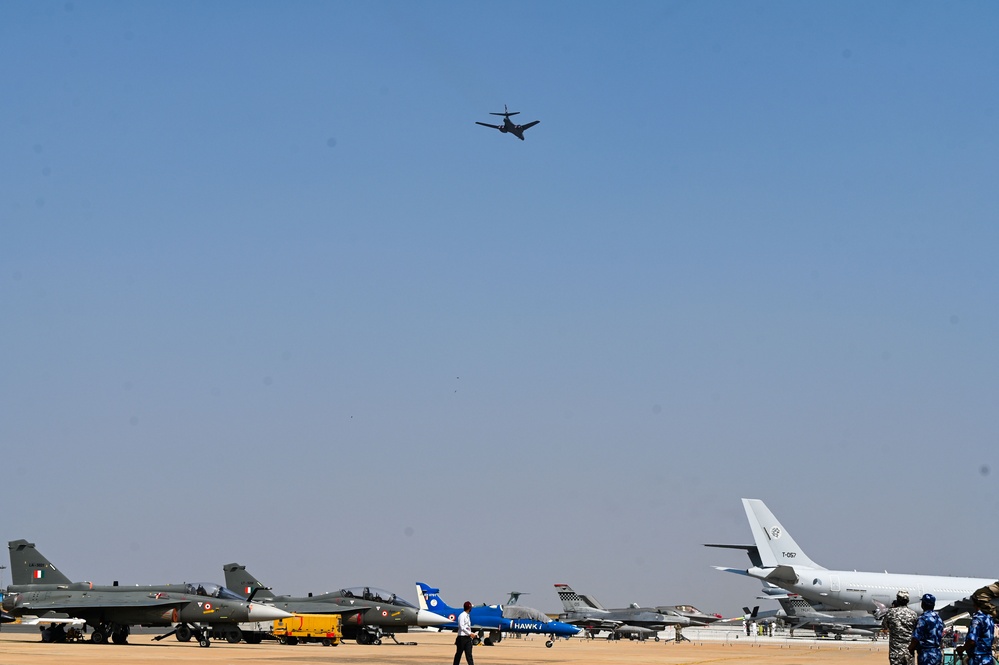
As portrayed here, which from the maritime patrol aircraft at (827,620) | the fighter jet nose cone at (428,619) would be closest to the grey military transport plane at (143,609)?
the fighter jet nose cone at (428,619)

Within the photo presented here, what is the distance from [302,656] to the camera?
1156 inches

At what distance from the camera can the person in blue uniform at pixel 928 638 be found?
50.7 feet

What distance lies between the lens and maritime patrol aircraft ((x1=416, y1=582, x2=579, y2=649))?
147 feet

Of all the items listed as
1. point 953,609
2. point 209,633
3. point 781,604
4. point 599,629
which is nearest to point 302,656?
point 209,633

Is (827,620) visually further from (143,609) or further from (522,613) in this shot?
(143,609)

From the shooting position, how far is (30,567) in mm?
44312

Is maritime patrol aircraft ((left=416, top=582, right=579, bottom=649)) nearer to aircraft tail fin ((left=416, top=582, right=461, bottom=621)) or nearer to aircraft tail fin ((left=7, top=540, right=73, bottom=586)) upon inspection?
aircraft tail fin ((left=416, top=582, right=461, bottom=621))

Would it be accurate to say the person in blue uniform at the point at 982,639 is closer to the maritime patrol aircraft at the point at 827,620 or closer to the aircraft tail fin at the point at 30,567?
the aircraft tail fin at the point at 30,567

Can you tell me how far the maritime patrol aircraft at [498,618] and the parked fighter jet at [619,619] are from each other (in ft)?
42.6

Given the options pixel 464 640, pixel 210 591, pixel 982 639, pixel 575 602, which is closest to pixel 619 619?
pixel 575 602

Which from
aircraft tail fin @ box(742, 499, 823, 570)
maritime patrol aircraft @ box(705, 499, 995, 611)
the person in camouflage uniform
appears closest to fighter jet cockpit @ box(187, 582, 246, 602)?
the person in camouflage uniform

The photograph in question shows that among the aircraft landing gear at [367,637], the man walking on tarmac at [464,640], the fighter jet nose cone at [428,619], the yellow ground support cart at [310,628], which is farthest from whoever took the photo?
the fighter jet nose cone at [428,619]

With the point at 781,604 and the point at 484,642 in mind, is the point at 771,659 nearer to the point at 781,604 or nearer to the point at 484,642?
the point at 484,642

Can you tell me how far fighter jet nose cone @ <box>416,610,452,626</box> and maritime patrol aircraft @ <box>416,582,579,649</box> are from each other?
0.40 meters
